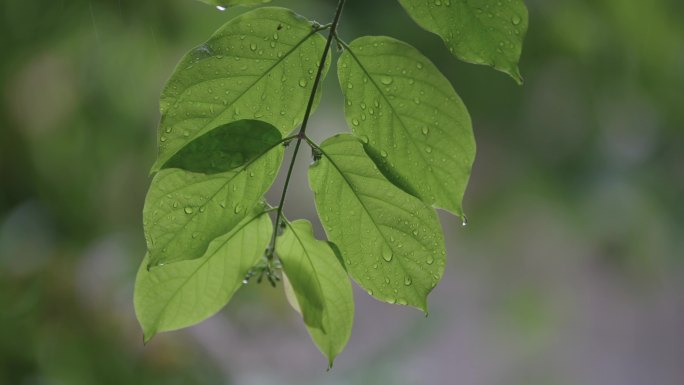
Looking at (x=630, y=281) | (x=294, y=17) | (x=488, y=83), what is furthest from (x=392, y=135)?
(x=630, y=281)

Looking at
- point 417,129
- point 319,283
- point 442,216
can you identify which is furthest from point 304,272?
point 442,216

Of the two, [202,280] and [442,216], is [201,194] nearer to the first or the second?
[202,280]

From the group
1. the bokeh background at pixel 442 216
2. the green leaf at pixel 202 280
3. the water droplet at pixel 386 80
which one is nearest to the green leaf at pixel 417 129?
the water droplet at pixel 386 80

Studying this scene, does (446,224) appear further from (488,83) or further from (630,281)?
(630,281)

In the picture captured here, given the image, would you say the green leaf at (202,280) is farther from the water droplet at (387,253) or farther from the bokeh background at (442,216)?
the bokeh background at (442,216)

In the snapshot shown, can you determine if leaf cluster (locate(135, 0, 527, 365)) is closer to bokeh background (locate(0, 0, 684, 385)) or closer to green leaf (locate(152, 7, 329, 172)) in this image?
green leaf (locate(152, 7, 329, 172))
